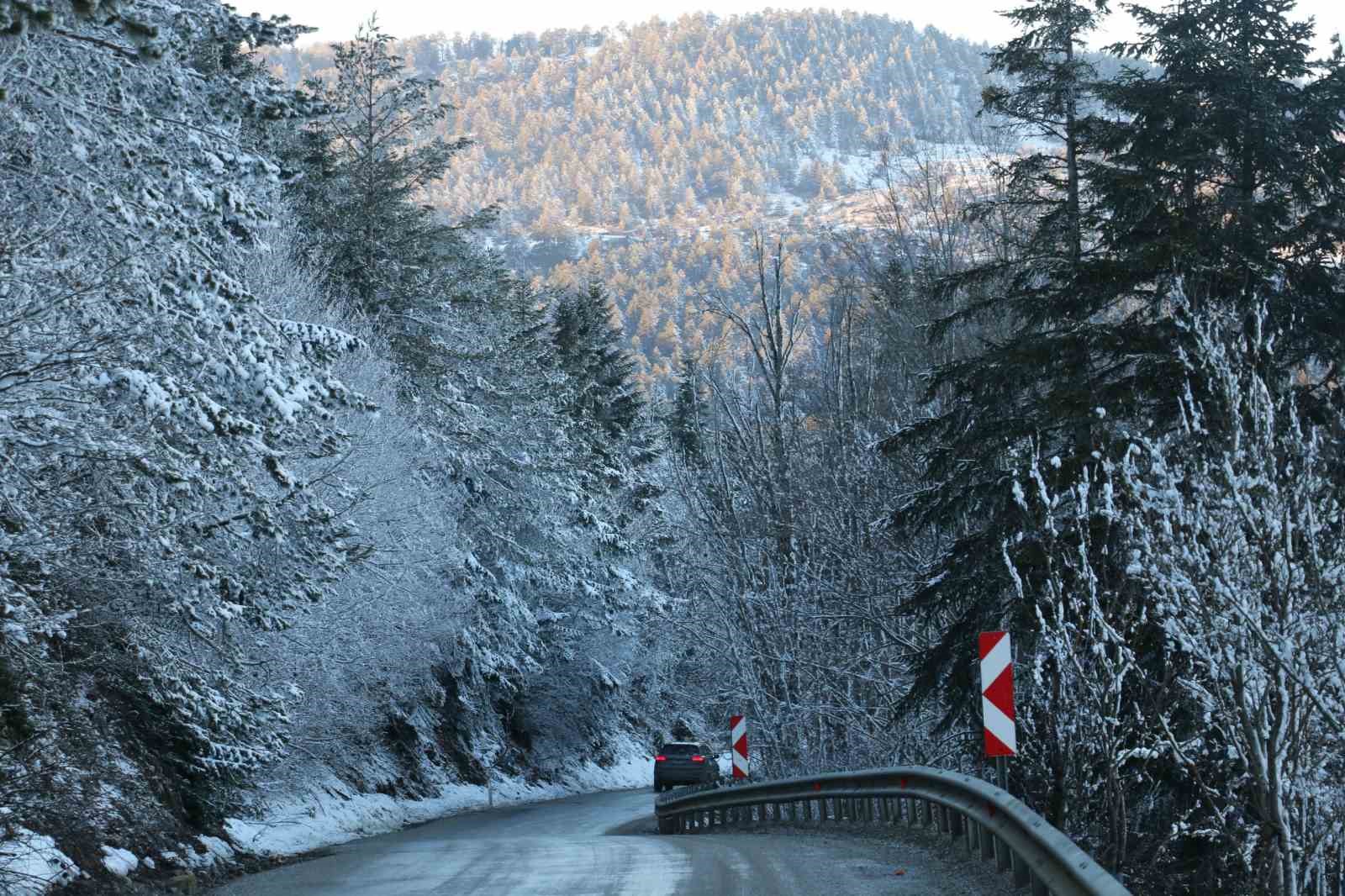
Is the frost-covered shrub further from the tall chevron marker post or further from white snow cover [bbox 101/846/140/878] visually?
white snow cover [bbox 101/846/140/878]

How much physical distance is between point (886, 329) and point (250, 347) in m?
19.9

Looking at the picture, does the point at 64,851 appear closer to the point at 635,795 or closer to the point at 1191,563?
the point at 1191,563

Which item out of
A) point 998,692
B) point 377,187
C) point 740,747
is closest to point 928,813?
point 998,692

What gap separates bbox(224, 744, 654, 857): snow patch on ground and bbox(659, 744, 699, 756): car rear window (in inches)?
183

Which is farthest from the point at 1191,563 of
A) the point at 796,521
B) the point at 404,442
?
the point at 404,442

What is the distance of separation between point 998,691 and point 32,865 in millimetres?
7507

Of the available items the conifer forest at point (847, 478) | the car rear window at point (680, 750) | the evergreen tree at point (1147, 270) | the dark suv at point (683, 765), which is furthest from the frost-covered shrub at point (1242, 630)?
the car rear window at point (680, 750)

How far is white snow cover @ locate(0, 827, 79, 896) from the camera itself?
33.2 feet

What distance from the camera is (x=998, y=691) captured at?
1161 centimetres

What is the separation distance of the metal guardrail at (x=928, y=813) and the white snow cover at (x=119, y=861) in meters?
7.22

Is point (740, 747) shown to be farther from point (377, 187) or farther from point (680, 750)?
point (377, 187)

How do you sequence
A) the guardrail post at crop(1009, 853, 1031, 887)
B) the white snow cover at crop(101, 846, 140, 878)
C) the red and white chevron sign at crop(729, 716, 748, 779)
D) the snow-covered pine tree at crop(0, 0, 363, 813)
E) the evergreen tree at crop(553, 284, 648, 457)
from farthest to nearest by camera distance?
the evergreen tree at crop(553, 284, 648, 457) < the red and white chevron sign at crop(729, 716, 748, 779) < the white snow cover at crop(101, 846, 140, 878) < the snow-covered pine tree at crop(0, 0, 363, 813) < the guardrail post at crop(1009, 853, 1031, 887)

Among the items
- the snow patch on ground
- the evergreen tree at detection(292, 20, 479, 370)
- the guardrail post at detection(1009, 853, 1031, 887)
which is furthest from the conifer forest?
the evergreen tree at detection(292, 20, 479, 370)

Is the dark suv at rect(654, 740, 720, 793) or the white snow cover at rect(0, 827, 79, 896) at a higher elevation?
the white snow cover at rect(0, 827, 79, 896)
